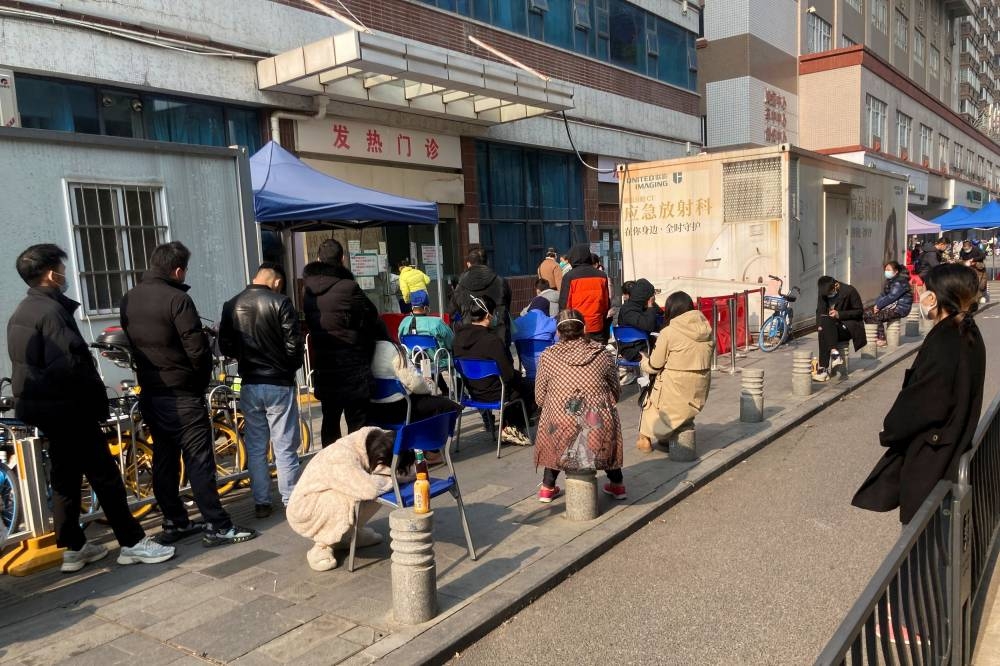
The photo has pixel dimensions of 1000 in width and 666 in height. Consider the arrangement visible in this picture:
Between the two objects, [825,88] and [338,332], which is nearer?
[338,332]

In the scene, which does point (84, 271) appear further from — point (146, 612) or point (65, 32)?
point (65, 32)

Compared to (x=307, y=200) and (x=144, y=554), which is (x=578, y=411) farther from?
(x=307, y=200)

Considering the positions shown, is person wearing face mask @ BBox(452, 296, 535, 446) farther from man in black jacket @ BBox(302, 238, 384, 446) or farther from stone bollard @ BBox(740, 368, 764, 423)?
stone bollard @ BBox(740, 368, 764, 423)

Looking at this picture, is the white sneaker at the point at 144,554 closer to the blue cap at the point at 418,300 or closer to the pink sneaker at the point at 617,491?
the pink sneaker at the point at 617,491

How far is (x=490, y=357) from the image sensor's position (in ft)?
23.0

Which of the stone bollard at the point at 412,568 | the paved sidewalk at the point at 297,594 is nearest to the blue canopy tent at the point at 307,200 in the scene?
the paved sidewalk at the point at 297,594

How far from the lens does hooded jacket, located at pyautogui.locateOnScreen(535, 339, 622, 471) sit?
5.15 metres

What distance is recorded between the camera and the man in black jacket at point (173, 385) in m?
4.69

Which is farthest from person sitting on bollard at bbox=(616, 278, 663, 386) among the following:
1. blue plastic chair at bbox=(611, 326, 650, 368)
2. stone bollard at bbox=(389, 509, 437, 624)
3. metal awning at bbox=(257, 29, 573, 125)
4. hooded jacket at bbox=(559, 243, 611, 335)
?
stone bollard at bbox=(389, 509, 437, 624)

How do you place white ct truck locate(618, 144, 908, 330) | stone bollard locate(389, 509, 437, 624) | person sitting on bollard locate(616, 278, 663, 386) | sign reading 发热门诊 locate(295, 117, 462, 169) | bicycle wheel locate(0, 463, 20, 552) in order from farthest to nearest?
white ct truck locate(618, 144, 908, 330)
sign reading 发热门诊 locate(295, 117, 462, 169)
person sitting on bollard locate(616, 278, 663, 386)
bicycle wheel locate(0, 463, 20, 552)
stone bollard locate(389, 509, 437, 624)

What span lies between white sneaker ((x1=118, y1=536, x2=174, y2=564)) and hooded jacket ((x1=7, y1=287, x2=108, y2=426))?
936 mm

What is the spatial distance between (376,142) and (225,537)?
10004mm

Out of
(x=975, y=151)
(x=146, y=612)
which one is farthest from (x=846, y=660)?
→ (x=975, y=151)

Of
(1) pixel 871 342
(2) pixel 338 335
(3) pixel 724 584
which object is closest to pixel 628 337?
(2) pixel 338 335
